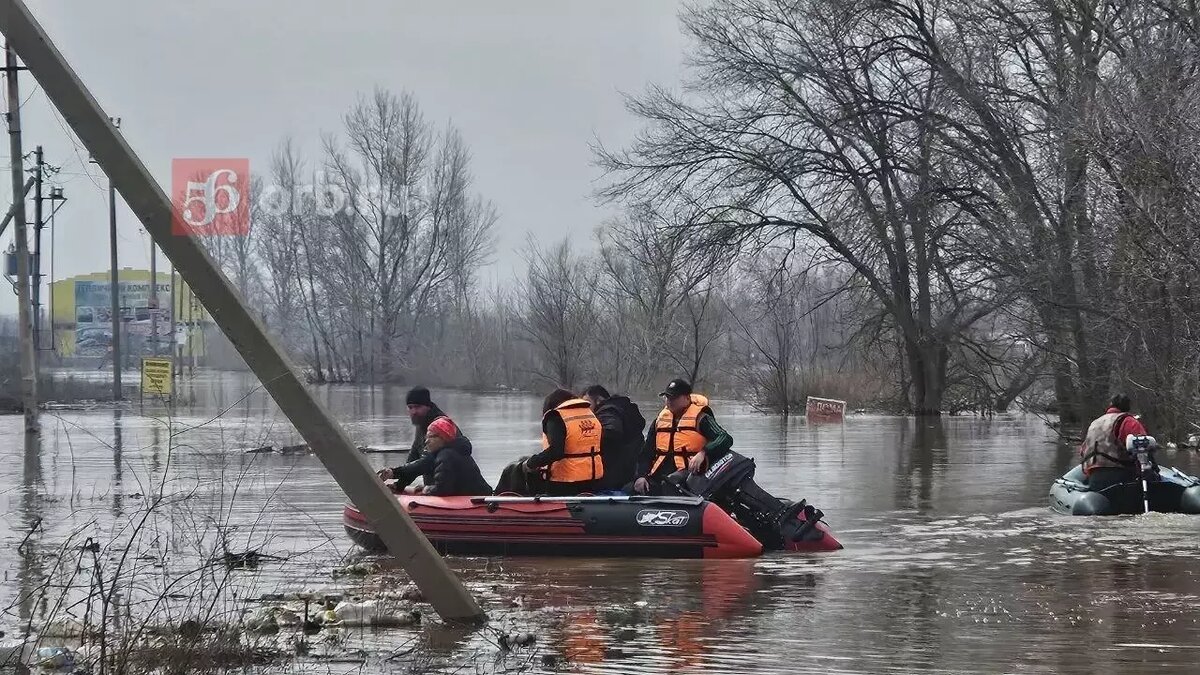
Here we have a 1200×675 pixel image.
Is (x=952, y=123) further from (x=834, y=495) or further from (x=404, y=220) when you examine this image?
(x=404, y=220)

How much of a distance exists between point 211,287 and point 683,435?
7.32 m

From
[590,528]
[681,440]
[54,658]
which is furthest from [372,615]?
[681,440]

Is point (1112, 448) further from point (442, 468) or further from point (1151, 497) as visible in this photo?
point (442, 468)

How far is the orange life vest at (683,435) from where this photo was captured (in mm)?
14141

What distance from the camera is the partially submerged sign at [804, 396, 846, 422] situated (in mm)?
41781

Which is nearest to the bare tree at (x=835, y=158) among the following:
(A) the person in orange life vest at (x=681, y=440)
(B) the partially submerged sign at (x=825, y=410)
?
(B) the partially submerged sign at (x=825, y=410)

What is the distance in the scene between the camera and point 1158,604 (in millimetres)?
10938

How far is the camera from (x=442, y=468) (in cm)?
1424

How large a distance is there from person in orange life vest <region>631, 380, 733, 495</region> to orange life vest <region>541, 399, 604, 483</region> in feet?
1.69

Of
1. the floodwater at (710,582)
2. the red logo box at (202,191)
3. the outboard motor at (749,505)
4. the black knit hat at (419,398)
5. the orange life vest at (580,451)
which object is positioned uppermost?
the red logo box at (202,191)

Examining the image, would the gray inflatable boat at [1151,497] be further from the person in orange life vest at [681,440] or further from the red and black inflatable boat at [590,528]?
the person in orange life vest at [681,440]

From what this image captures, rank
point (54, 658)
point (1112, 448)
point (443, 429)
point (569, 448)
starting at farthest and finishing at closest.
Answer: point (1112, 448)
point (443, 429)
point (569, 448)
point (54, 658)

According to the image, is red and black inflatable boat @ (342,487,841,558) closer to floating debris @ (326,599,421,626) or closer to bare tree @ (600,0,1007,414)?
floating debris @ (326,599,421,626)

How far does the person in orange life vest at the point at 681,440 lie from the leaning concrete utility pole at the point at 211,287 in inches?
238
